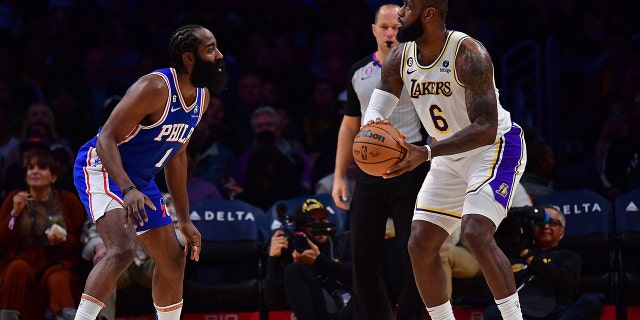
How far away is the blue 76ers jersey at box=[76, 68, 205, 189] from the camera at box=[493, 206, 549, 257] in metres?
2.10

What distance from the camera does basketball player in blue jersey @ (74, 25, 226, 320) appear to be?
5.16 meters

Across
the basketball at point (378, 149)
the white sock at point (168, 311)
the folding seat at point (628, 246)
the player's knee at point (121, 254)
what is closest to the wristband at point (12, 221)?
the white sock at point (168, 311)

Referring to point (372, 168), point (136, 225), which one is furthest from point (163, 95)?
point (372, 168)

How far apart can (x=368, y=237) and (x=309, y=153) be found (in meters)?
3.12

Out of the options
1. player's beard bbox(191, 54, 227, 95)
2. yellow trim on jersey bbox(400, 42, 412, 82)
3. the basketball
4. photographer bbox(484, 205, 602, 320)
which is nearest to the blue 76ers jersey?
player's beard bbox(191, 54, 227, 95)

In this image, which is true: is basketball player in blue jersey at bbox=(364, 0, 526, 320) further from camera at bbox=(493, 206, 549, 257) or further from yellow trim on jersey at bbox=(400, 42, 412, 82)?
camera at bbox=(493, 206, 549, 257)

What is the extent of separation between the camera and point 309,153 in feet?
30.0

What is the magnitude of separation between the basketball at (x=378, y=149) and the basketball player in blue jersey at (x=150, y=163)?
3.20 ft

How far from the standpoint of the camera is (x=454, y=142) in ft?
16.5

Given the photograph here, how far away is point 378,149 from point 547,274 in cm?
225

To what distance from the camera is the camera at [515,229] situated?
246 inches

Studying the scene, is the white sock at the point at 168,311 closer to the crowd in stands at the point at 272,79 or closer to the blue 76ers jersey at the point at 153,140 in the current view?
the blue 76ers jersey at the point at 153,140

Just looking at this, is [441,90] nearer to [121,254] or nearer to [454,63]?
[454,63]

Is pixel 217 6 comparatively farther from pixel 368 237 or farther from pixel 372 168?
pixel 372 168
